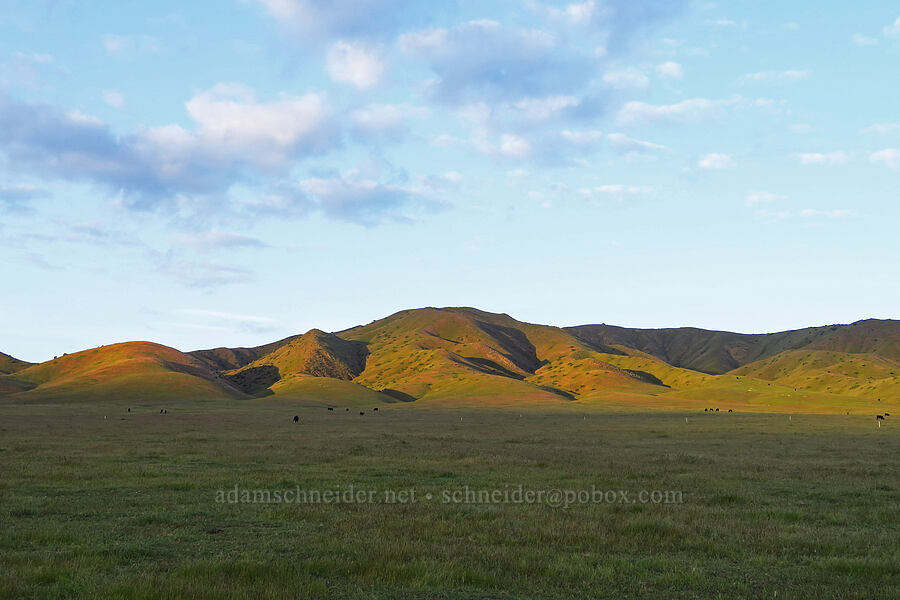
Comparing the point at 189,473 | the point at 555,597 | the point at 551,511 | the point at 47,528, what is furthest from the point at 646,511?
the point at 189,473

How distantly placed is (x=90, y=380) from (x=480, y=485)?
190 metres

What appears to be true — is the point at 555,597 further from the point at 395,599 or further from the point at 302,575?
the point at 302,575

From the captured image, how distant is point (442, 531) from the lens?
1617 centimetres

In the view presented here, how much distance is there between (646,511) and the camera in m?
19.4

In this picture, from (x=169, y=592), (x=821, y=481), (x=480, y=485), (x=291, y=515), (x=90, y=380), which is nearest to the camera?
(x=169, y=592)

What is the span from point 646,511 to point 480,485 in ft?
23.2

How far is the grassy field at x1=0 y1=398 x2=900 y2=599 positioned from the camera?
38.0 ft

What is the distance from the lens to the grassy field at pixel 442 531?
456 inches

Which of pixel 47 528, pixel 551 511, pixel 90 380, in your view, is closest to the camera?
pixel 47 528

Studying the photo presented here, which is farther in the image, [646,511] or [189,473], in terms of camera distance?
[189,473]

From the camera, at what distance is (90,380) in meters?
185

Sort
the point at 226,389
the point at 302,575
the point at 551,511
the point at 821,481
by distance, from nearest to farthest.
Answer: the point at 302,575 → the point at 551,511 → the point at 821,481 → the point at 226,389

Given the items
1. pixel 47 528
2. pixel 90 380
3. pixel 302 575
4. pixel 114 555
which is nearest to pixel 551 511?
pixel 302 575

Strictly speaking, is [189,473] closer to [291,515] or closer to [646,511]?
[291,515]
